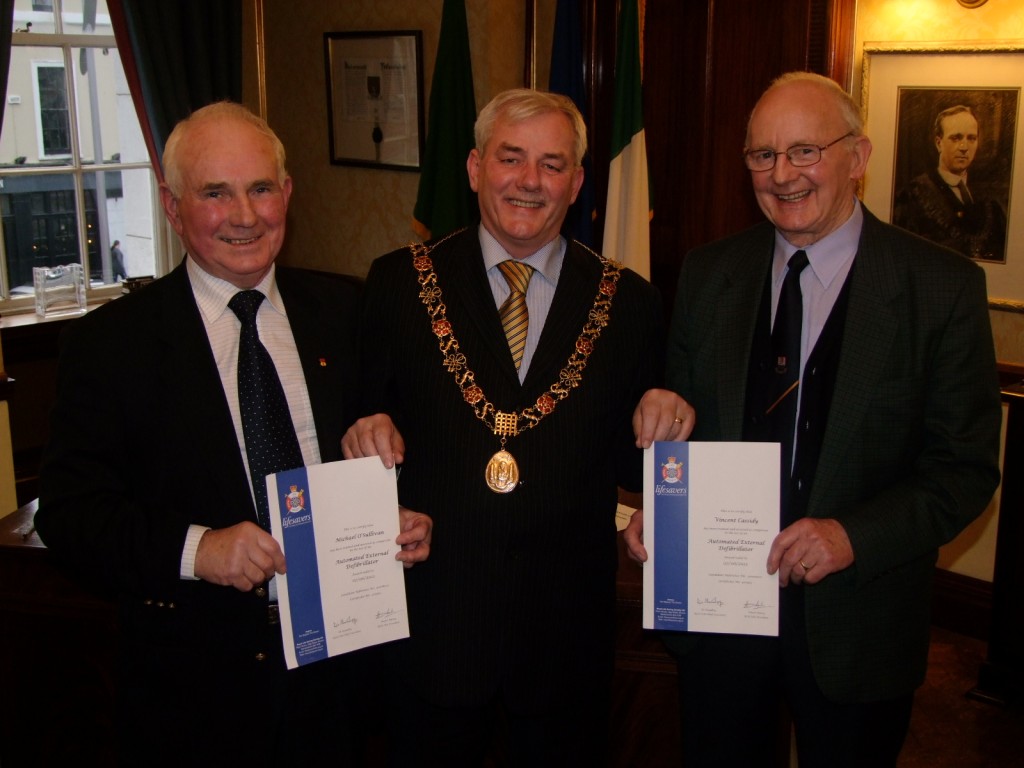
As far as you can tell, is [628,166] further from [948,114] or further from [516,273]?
[516,273]

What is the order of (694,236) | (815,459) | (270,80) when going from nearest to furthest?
(815,459), (694,236), (270,80)

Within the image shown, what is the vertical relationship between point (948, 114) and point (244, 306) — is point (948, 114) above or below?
above

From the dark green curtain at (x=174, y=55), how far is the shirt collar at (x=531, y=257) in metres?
3.62

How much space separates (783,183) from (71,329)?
140cm

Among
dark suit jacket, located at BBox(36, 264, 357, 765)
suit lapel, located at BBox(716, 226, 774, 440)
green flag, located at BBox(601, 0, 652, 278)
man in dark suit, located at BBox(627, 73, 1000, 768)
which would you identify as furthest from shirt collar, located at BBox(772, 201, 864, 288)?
green flag, located at BBox(601, 0, 652, 278)

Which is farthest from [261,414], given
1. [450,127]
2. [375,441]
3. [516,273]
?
[450,127]

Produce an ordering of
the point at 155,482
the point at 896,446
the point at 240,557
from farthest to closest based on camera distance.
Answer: the point at 896,446
the point at 155,482
the point at 240,557

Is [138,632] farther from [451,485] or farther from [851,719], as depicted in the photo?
[851,719]

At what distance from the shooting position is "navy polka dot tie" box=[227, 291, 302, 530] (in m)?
1.89

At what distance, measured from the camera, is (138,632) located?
193 centimetres

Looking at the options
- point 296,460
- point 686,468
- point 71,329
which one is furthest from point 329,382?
point 686,468

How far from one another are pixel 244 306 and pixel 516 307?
0.55m

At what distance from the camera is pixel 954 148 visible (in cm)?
369

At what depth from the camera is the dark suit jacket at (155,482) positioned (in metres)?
1.80
